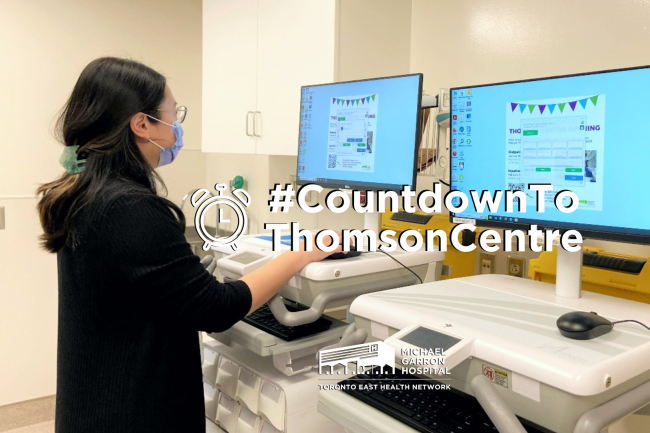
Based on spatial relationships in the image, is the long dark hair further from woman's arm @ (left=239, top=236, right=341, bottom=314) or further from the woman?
woman's arm @ (left=239, top=236, right=341, bottom=314)

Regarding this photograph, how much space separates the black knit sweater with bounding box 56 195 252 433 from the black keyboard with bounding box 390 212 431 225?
721mm

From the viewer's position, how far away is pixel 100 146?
108 centimetres

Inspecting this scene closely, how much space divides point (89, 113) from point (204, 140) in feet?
4.97

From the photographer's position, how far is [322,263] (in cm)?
125

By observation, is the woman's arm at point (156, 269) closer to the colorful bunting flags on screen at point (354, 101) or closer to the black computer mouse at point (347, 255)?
the black computer mouse at point (347, 255)

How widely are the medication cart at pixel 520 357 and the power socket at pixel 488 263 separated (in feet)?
1.90

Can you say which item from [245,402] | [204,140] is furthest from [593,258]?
[204,140]

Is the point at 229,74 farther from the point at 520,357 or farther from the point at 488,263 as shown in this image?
the point at 520,357

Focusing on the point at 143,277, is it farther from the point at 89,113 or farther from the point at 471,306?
the point at 471,306

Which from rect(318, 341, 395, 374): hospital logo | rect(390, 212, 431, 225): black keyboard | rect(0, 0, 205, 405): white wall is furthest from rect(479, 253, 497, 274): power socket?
rect(0, 0, 205, 405): white wall

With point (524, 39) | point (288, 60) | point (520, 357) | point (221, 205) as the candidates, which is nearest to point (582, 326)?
point (520, 357)

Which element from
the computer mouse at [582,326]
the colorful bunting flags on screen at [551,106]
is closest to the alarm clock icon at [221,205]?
the colorful bunting flags on screen at [551,106]

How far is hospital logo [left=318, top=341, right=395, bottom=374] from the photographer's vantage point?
36.5 inches

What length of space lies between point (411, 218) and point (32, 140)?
7.00 feet
